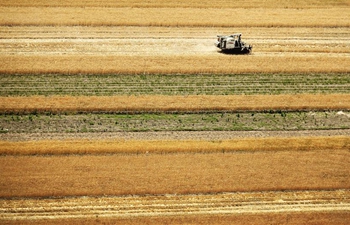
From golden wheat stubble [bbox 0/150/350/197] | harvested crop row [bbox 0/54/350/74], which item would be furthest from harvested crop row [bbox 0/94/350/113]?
golden wheat stubble [bbox 0/150/350/197]

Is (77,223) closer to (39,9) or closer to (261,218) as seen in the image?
(261,218)

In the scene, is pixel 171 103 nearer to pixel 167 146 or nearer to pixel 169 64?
pixel 167 146

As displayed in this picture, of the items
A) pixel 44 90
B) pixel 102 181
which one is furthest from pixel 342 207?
pixel 44 90

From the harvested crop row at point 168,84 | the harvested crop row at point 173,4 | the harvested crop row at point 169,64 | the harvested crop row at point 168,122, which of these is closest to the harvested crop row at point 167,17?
the harvested crop row at point 173,4

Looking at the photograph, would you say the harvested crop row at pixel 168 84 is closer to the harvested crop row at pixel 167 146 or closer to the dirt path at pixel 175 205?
the harvested crop row at pixel 167 146

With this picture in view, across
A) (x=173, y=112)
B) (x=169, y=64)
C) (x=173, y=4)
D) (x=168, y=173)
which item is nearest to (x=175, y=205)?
(x=168, y=173)

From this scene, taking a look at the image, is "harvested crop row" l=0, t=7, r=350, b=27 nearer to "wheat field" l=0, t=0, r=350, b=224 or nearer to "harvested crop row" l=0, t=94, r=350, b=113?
"wheat field" l=0, t=0, r=350, b=224
